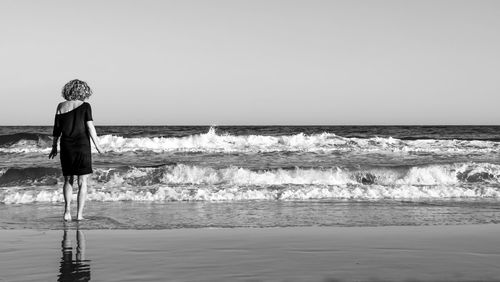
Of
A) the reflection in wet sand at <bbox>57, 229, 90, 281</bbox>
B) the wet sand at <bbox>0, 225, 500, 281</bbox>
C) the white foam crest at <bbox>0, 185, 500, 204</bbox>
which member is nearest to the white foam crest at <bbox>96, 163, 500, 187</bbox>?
the white foam crest at <bbox>0, 185, 500, 204</bbox>

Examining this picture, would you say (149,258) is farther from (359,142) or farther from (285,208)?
(359,142)

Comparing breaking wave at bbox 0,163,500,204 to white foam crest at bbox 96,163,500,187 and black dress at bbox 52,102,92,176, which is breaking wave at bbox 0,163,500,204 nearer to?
white foam crest at bbox 96,163,500,187

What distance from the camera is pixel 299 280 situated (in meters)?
4.04

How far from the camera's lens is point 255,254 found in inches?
198

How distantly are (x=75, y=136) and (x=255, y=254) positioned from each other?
2.79m

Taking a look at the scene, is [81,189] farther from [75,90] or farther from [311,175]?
[311,175]

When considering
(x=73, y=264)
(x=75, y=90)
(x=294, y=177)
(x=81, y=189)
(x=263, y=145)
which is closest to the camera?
(x=73, y=264)

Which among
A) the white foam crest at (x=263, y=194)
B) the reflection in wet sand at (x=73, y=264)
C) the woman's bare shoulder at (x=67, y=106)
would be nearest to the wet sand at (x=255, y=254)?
the reflection in wet sand at (x=73, y=264)

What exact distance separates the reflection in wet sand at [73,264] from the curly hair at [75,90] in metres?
1.70

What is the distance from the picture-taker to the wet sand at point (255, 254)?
13.8 ft

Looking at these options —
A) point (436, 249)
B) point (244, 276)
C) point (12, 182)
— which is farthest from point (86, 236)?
point (12, 182)

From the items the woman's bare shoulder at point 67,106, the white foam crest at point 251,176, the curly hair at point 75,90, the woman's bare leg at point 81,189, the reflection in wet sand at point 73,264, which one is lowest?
the white foam crest at point 251,176

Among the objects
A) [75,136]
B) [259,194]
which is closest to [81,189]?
[75,136]

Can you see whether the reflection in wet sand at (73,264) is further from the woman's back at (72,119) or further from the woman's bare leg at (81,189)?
the woman's back at (72,119)
